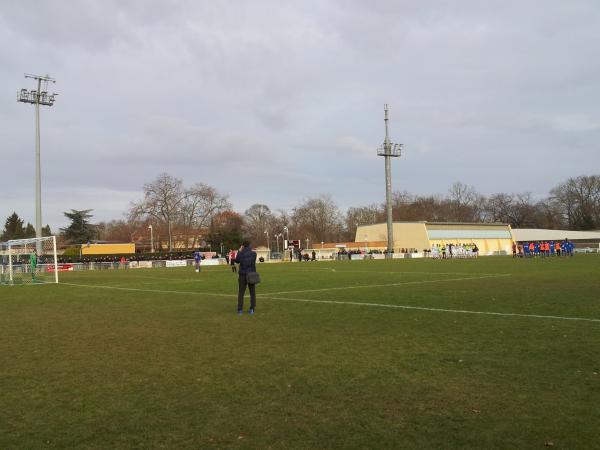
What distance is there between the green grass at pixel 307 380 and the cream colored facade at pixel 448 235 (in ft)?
243

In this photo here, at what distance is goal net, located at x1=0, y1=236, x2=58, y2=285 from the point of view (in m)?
32.4

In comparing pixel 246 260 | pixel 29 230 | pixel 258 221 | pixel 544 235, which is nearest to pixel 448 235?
pixel 544 235

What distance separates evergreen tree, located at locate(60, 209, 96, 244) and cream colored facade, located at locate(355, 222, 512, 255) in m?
51.7

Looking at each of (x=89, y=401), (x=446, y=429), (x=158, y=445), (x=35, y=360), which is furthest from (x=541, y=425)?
(x=35, y=360)

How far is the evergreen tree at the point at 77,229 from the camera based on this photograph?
315 feet

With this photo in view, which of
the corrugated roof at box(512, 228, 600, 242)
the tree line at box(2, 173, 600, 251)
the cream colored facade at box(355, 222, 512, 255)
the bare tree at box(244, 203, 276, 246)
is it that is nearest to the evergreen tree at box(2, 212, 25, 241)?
the tree line at box(2, 173, 600, 251)

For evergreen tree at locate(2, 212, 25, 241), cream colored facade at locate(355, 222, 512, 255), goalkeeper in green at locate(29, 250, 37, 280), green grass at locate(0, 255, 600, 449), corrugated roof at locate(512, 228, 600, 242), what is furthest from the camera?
evergreen tree at locate(2, 212, 25, 241)

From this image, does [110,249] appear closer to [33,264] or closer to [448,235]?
[33,264]

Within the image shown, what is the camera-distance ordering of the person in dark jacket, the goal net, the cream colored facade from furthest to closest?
the cream colored facade < the goal net < the person in dark jacket

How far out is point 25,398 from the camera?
6160 millimetres

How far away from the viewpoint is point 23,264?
3875 centimetres

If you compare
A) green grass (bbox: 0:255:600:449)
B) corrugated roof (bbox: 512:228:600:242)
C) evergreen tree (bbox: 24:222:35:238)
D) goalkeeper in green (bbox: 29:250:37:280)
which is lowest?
green grass (bbox: 0:255:600:449)

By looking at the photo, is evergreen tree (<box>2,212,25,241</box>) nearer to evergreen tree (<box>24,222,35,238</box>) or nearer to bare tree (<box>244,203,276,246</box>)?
evergreen tree (<box>24,222,35,238</box>)

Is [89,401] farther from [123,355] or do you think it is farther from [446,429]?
[446,429]
